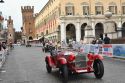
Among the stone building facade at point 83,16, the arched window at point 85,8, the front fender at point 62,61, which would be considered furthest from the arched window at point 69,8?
the front fender at point 62,61

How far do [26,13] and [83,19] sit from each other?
270ft

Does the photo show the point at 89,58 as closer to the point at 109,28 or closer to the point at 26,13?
the point at 109,28

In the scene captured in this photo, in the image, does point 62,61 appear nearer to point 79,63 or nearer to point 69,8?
point 79,63

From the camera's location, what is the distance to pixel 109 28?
117 feet

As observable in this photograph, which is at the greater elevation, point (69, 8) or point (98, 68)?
point (69, 8)

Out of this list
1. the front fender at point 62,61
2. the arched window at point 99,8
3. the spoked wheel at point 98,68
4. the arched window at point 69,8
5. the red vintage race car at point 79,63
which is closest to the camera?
the front fender at point 62,61

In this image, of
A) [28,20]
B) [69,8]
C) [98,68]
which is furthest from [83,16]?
Answer: [28,20]

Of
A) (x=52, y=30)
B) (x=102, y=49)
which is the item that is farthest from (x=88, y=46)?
(x=52, y=30)

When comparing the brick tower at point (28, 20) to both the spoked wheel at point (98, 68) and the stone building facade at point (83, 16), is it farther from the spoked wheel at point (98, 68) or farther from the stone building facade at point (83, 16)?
the spoked wheel at point (98, 68)

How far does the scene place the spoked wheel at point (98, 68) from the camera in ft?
43.4

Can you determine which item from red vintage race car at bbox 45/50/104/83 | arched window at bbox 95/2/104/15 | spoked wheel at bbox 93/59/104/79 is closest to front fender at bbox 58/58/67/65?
red vintage race car at bbox 45/50/104/83

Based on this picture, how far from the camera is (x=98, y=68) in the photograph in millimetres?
13438

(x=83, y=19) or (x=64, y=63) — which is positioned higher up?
(x=83, y=19)

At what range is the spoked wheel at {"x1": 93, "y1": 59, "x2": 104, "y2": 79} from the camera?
13.2 metres
